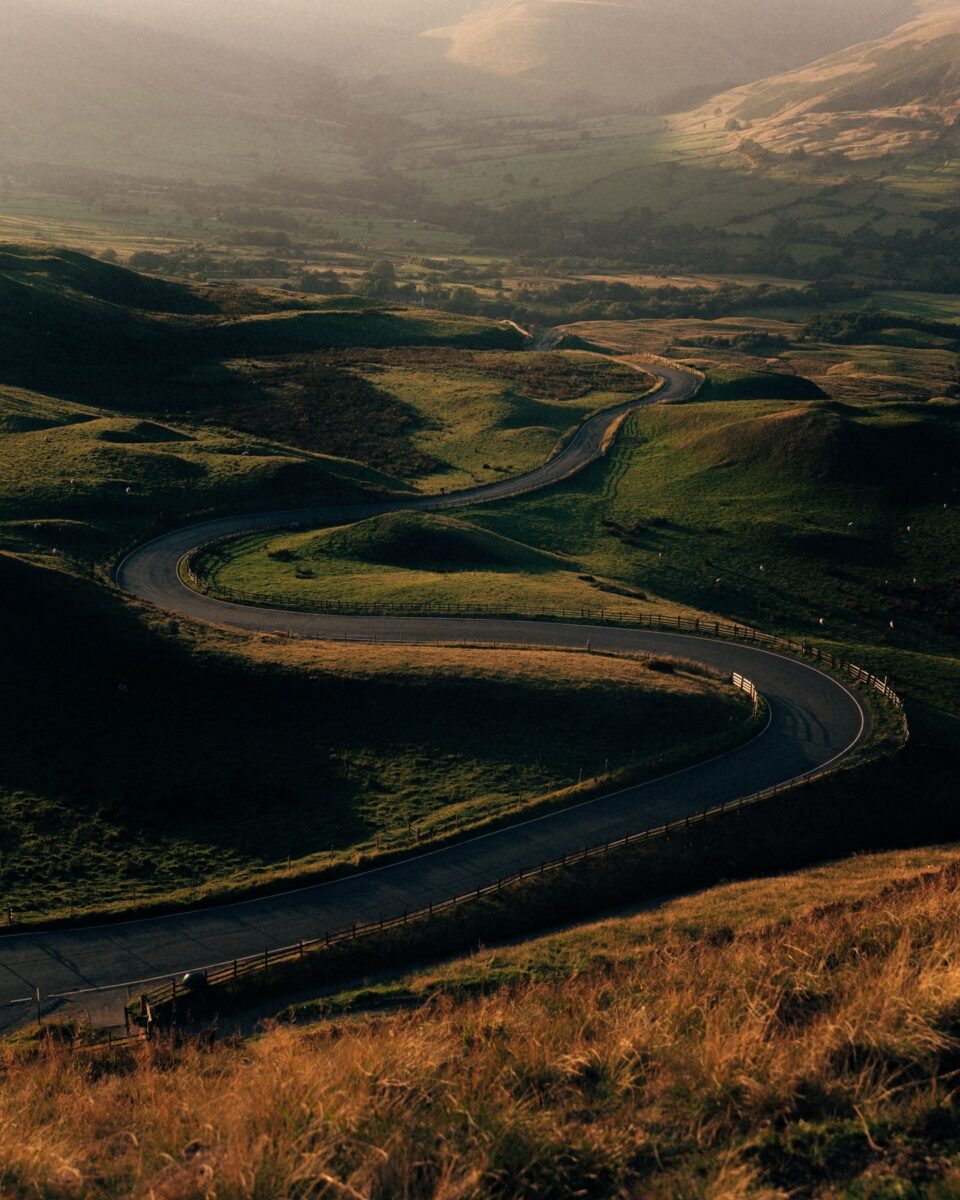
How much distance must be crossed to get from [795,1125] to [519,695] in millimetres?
43266

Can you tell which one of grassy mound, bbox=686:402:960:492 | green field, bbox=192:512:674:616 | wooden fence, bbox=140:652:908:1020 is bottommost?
wooden fence, bbox=140:652:908:1020

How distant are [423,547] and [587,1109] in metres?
79.1

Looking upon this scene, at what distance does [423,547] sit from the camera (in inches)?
3720

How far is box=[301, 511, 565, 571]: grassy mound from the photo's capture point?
92.5 metres

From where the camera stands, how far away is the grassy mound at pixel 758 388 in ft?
530

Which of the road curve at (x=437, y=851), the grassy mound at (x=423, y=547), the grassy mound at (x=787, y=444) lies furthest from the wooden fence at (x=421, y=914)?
the grassy mound at (x=787, y=444)

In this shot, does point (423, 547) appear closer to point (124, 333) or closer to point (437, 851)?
point (437, 851)

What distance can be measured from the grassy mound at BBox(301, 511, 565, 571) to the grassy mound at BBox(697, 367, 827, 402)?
76.2m

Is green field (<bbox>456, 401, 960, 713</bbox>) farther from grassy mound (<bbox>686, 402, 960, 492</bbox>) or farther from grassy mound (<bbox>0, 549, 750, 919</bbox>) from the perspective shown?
grassy mound (<bbox>0, 549, 750, 919</bbox>)

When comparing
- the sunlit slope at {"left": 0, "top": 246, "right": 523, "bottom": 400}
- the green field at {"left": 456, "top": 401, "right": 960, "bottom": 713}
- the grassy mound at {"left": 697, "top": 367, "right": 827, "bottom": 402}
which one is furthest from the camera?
the grassy mound at {"left": 697, "top": 367, "right": 827, "bottom": 402}

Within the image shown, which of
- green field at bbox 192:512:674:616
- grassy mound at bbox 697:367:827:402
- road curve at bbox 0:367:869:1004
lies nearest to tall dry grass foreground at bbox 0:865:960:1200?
road curve at bbox 0:367:869:1004

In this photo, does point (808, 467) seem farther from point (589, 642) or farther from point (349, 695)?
point (349, 695)

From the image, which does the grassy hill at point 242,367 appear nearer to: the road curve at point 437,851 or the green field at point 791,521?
the green field at point 791,521

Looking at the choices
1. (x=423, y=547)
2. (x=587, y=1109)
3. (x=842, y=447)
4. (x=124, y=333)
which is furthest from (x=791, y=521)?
(x=124, y=333)
